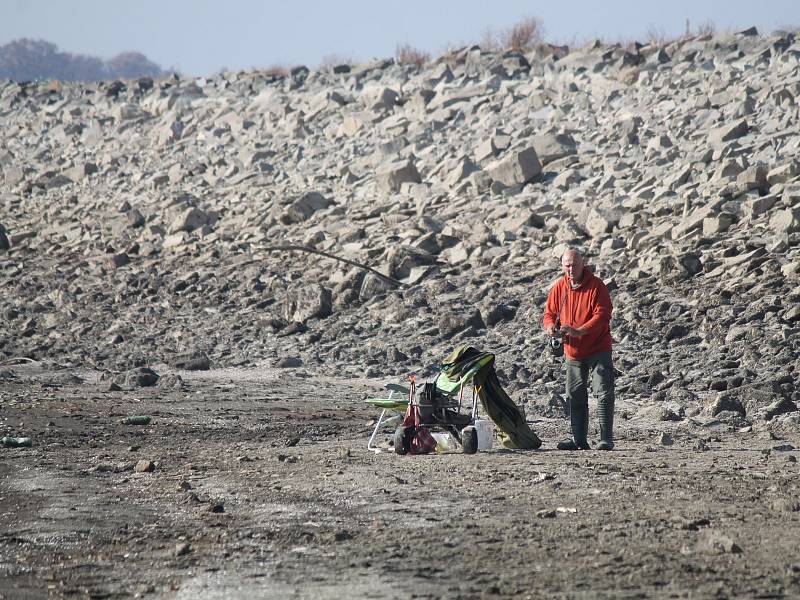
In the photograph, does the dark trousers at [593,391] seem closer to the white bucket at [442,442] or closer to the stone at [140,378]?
the white bucket at [442,442]

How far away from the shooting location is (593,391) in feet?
31.0

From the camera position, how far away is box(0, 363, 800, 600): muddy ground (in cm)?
536

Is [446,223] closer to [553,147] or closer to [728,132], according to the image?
[553,147]

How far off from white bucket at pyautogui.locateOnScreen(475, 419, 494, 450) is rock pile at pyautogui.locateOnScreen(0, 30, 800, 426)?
2613 millimetres

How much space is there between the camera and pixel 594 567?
541 cm

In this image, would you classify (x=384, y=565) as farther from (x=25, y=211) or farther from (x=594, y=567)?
(x=25, y=211)

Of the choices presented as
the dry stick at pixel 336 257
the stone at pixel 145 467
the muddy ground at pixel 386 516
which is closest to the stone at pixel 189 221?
the dry stick at pixel 336 257

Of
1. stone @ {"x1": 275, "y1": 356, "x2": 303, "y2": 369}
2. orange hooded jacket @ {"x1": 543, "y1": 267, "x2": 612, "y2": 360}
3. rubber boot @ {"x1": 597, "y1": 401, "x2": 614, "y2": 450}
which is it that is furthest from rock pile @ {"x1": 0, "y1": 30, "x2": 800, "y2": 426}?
orange hooded jacket @ {"x1": 543, "y1": 267, "x2": 612, "y2": 360}

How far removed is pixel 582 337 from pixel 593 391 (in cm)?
41

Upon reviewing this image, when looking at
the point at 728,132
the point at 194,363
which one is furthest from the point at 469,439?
the point at 728,132

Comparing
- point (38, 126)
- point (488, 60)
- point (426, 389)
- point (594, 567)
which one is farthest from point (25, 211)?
point (594, 567)

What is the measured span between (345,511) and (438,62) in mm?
25949

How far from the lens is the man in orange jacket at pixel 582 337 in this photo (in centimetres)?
928

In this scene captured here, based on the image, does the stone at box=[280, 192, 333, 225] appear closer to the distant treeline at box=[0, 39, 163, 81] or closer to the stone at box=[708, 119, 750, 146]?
the stone at box=[708, 119, 750, 146]
